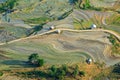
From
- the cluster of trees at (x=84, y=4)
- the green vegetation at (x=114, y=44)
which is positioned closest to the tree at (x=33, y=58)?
the green vegetation at (x=114, y=44)

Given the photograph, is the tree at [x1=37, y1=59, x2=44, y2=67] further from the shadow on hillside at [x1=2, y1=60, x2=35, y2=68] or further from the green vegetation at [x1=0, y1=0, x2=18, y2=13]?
the green vegetation at [x1=0, y1=0, x2=18, y2=13]

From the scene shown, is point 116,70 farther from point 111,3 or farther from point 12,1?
point 12,1

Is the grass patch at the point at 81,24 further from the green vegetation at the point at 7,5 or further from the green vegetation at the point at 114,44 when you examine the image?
the green vegetation at the point at 7,5

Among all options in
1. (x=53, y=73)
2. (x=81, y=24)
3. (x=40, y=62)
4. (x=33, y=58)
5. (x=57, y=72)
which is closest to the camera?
(x=53, y=73)

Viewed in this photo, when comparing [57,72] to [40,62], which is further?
[40,62]

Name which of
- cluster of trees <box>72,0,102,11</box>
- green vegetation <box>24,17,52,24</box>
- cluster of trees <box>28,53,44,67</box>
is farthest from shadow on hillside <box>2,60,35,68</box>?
cluster of trees <box>72,0,102,11</box>

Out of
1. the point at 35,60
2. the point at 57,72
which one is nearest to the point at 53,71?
the point at 57,72

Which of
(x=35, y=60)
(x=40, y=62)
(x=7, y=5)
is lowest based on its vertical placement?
(x=40, y=62)

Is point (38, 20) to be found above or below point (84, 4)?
below

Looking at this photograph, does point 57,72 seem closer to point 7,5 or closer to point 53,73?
point 53,73

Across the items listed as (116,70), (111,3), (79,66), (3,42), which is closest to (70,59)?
(79,66)
